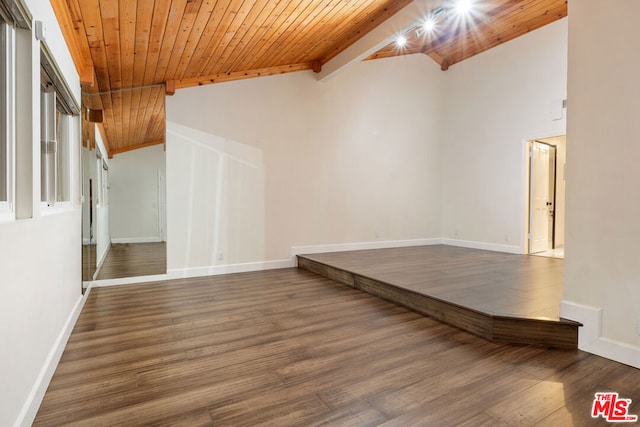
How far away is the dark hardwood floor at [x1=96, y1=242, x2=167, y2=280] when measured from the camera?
16.0ft

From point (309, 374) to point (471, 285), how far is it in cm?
226

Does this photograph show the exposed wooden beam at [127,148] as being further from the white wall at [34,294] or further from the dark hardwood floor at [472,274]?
the dark hardwood floor at [472,274]

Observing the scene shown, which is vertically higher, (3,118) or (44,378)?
(3,118)

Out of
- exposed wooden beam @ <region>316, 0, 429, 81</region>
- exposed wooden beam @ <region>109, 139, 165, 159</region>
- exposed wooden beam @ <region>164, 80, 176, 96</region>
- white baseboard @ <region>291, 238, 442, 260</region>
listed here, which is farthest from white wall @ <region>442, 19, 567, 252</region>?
exposed wooden beam @ <region>109, 139, 165, 159</region>

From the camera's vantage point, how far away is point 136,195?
6531mm

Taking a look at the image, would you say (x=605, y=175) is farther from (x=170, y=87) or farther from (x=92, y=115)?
(x=92, y=115)

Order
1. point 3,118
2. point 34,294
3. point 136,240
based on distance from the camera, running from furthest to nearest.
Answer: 1. point 136,240
2. point 34,294
3. point 3,118

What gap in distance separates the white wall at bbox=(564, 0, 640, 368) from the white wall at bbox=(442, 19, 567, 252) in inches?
135

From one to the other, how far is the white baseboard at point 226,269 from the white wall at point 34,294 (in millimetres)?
1885

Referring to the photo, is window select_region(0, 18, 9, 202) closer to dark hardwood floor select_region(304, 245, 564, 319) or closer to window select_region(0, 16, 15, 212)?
window select_region(0, 16, 15, 212)

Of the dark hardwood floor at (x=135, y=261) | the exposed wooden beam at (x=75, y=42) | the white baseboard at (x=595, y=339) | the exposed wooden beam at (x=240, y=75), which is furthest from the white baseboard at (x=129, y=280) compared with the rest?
the white baseboard at (x=595, y=339)

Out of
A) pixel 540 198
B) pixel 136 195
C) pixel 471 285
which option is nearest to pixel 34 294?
pixel 471 285

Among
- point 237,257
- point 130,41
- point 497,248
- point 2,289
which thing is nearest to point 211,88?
point 130,41

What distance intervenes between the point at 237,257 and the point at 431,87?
5.16m
